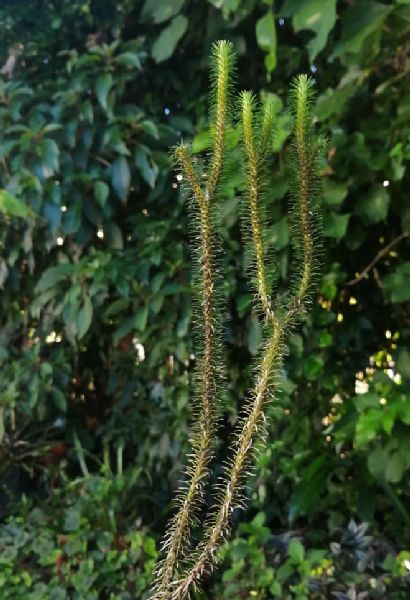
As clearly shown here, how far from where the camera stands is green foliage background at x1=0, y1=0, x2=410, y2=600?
1.93 metres

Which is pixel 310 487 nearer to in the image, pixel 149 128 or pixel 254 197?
pixel 149 128

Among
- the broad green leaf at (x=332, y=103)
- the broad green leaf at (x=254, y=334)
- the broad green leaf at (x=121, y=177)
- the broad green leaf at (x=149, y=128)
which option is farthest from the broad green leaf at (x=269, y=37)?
the broad green leaf at (x=254, y=334)

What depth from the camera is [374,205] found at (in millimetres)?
1881

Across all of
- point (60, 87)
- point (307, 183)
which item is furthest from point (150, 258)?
point (307, 183)

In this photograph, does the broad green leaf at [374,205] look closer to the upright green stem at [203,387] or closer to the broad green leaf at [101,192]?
the broad green leaf at [101,192]

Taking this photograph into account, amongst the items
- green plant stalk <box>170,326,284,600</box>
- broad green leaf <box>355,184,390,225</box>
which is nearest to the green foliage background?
broad green leaf <box>355,184,390,225</box>

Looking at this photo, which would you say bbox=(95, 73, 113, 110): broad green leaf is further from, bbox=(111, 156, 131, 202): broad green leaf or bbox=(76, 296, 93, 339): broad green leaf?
bbox=(76, 296, 93, 339): broad green leaf

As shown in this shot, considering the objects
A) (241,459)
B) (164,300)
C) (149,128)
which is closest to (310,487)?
(164,300)

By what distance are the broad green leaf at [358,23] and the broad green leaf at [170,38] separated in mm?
530

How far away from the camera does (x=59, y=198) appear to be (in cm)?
219

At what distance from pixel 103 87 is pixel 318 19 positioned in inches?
30.8

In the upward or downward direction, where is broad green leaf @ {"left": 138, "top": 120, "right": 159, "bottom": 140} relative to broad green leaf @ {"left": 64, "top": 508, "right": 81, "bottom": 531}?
upward

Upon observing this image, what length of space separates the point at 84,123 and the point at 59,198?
284 millimetres

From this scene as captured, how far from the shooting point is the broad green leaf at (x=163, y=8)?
6.79 ft
